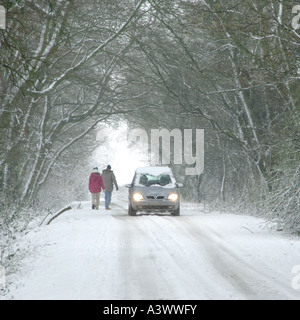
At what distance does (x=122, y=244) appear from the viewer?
494 inches

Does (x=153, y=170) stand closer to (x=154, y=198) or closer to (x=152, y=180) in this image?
(x=152, y=180)

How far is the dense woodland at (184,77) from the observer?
Answer: 13.4m

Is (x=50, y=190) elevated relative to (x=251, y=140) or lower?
lower

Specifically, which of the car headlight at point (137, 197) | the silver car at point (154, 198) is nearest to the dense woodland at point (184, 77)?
the silver car at point (154, 198)

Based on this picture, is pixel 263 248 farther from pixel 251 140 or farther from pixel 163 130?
pixel 163 130

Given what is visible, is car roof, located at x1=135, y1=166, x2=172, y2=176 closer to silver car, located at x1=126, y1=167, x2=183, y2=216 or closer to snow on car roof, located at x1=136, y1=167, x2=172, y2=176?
snow on car roof, located at x1=136, y1=167, x2=172, y2=176

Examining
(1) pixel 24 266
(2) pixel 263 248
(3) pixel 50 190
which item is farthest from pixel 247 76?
(3) pixel 50 190

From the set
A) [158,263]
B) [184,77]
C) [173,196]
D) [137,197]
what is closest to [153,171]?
[173,196]

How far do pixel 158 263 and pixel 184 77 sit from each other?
1276 centimetres

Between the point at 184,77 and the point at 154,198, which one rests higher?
the point at 184,77

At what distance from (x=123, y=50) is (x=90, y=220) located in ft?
25.5

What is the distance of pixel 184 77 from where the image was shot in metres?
22.0

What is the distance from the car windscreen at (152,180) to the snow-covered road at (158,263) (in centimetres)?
558

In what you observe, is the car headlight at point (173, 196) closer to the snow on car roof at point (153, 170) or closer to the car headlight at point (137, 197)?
the car headlight at point (137, 197)
